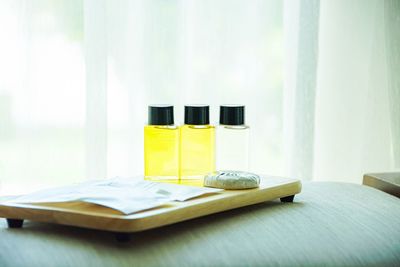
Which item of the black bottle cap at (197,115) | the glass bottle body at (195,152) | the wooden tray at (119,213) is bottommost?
the wooden tray at (119,213)

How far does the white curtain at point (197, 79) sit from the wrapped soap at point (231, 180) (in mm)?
527

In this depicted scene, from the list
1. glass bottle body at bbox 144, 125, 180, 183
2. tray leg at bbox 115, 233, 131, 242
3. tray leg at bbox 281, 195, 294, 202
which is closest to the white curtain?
glass bottle body at bbox 144, 125, 180, 183

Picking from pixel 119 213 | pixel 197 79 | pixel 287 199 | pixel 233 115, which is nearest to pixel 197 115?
pixel 233 115

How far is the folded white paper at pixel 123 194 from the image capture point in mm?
858

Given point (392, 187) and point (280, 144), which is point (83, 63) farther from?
point (392, 187)

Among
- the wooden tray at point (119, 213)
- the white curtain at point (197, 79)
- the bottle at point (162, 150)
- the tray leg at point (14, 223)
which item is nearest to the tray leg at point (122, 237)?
the wooden tray at point (119, 213)

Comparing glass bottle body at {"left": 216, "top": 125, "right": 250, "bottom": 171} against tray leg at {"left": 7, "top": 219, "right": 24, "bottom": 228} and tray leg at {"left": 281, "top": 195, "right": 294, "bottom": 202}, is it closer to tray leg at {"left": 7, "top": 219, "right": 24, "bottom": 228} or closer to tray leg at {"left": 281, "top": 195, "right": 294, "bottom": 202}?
tray leg at {"left": 281, "top": 195, "right": 294, "bottom": 202}

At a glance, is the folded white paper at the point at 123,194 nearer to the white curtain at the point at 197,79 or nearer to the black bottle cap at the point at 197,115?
the black bottle cap at the point at 197,115

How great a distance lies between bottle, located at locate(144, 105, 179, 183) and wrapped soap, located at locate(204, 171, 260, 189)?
0.24ft

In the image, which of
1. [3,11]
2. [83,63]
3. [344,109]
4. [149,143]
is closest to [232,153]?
[149,143]

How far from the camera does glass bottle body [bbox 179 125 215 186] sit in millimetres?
1104

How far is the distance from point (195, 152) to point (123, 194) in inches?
8.9

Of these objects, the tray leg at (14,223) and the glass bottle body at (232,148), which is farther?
the glass bottle body at (232,148)

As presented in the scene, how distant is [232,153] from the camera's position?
1.14 m
